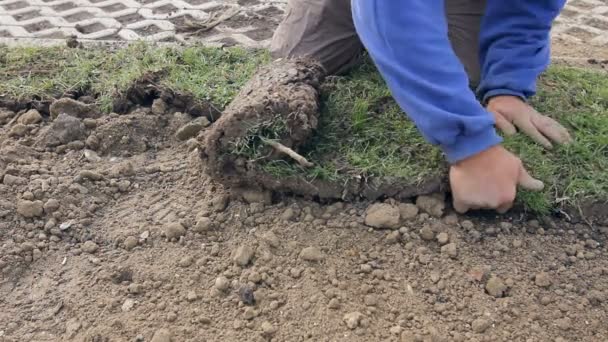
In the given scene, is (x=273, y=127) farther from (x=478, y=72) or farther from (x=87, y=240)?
(x=478, y=72)

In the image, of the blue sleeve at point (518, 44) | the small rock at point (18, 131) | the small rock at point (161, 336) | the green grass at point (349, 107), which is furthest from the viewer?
the small rock at point (18, 131)

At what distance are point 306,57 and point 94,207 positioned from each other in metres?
0.82

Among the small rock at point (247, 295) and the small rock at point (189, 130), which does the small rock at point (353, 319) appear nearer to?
the small rock at point (247, 295)

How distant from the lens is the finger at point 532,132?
2.20 m

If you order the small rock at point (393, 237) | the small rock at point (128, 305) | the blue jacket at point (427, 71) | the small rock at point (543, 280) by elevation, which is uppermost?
the blue jacket at point (427, 71)

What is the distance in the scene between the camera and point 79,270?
6.53 feet

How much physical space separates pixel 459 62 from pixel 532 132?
462 mm

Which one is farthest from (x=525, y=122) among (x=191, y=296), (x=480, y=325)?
(x=191, y=296)

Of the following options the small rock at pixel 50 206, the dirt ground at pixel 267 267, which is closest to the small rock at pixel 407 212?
the dirt ground at pixel 267 267

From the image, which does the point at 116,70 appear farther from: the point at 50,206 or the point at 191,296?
the point at 191,296

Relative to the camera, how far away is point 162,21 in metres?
3.40

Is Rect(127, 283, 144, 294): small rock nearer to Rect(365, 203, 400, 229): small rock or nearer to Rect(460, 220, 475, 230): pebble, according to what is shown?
Rect(365, 203, 400, 229): small rock

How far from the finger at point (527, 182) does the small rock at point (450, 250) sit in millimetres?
246

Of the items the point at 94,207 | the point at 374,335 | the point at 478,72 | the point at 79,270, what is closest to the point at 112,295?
the point at 79,270
